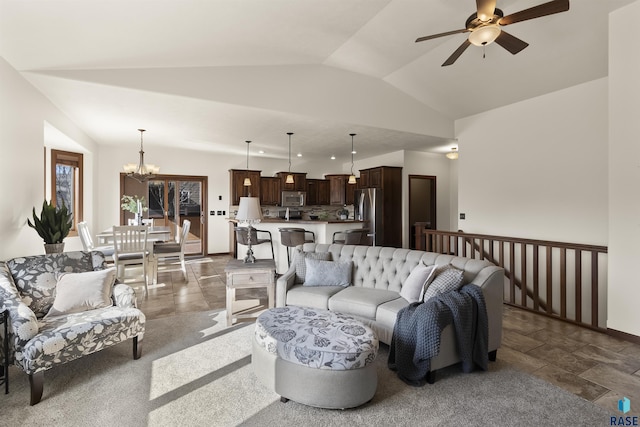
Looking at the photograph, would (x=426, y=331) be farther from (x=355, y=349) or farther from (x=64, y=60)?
(x=64, y=60)

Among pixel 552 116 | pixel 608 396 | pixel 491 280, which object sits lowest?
pixel 608 396

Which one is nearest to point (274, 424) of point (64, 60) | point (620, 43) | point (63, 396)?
point (63, 396)

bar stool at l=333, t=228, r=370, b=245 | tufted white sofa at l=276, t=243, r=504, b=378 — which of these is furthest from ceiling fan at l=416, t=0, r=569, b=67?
bar stool at l=333, t=228, r=370, b=245

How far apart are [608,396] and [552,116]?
3716 millimetres

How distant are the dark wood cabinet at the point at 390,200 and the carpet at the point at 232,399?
4623 mm

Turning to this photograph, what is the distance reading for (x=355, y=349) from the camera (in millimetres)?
1989

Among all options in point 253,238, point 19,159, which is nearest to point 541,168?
point 253,238

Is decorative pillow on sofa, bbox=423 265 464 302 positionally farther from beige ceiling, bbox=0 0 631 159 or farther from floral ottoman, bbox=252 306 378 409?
beige ceiling, bbox=0 0 631 159

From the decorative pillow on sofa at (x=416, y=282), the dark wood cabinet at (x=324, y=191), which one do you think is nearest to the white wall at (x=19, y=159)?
the decorative pillow on sofa at (x=416, y=282)

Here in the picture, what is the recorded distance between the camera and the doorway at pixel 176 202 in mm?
7422

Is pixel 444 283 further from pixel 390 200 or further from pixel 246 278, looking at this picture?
pixel 390 200

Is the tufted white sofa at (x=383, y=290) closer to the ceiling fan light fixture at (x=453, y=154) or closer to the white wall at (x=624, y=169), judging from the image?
the white wall at (x=624, y=169)

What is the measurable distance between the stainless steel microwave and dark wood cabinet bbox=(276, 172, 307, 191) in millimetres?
114

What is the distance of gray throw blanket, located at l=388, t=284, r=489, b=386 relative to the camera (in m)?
2.22
